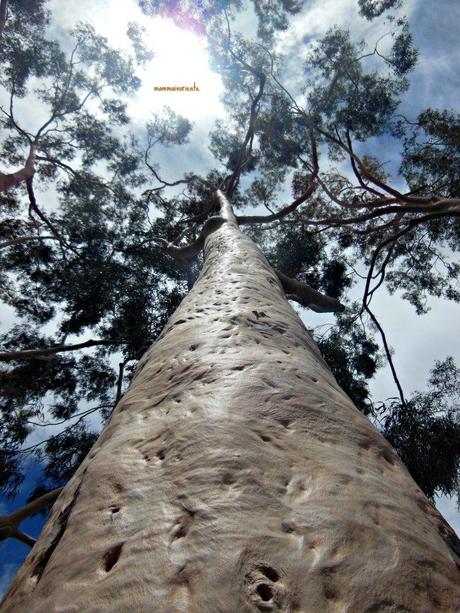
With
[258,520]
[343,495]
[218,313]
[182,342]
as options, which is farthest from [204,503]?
[218,313]

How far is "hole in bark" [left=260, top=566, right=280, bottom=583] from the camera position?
1.84ft

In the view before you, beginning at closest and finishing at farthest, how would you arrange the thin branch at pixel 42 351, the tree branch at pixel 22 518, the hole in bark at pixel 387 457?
the hole in bark at pixel 387 457 → the tree branch at pixel 22 518 → the thin branch at pixel 42 351

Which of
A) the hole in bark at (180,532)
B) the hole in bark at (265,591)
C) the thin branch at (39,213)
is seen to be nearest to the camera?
the hole in bark at (265,591)

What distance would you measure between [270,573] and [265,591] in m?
0.03

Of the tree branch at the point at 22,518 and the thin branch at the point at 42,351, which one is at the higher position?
the thin branch at the point at 42,351

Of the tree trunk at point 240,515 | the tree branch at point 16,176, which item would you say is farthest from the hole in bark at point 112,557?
the tree branch at point 16,176

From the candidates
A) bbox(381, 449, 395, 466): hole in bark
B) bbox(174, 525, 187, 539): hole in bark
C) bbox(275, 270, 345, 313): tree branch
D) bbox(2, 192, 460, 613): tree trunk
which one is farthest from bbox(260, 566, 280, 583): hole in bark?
bbox(275, 270, 345, 313): tree branch

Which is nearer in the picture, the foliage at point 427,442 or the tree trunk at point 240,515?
the tree trunk at point 240,515

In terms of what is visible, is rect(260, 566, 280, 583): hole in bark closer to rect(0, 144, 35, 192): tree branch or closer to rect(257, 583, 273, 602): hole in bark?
rect(257, 583, 273, 602): hole in bark

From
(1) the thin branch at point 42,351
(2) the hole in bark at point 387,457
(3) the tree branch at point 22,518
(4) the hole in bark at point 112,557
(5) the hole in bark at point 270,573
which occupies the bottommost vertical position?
(3) the tree branch at point 22,518

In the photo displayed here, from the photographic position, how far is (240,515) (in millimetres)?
667

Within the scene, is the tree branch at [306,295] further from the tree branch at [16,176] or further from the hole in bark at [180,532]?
the tree branch at [16,176]

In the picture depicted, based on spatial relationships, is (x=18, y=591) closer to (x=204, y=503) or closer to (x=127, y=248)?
(x=204, y=503)

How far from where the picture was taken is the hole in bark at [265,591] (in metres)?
0.53
